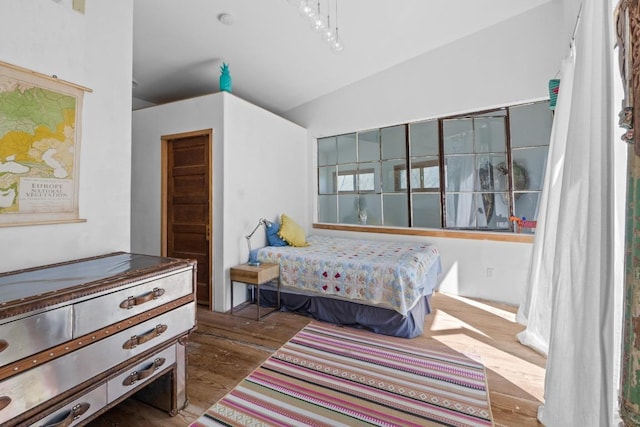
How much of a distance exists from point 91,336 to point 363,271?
2082 mm

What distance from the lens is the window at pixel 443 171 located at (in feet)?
11.4

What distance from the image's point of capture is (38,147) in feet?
4.81

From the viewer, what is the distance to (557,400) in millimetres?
1389

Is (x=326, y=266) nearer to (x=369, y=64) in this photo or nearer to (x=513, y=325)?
(x=513, y=325)

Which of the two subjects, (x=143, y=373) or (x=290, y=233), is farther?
(x=290, y=233)

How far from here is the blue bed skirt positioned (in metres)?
2.62

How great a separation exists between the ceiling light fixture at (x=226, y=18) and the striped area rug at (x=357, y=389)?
122 inches

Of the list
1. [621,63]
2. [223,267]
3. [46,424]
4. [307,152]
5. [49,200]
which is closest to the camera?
[621,63]

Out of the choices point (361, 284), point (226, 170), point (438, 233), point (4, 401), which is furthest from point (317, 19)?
point (438, 233)

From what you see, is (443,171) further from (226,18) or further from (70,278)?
(70,278)

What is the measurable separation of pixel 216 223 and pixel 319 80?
8.34ft

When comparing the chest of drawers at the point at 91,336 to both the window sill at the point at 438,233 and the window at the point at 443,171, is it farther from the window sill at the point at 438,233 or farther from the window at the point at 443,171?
the window at the point at 443,171

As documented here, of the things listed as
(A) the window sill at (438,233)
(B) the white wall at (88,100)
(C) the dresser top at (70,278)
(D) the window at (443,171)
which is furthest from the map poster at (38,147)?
(D) the window at (443,171)

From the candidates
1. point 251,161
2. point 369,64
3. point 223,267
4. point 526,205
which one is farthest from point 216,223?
point 526,205
